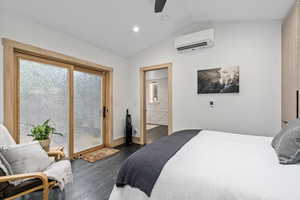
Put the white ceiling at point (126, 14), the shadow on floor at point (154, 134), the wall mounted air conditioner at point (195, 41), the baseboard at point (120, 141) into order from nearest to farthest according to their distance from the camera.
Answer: the white ceiling at point (126, 14)
the wall mounted air conditioner at point (195, 41)
the baseboard at point (120, 141)
the shadow on floor at point (154, 134)

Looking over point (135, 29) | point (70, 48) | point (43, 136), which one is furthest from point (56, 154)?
point (135, 29)

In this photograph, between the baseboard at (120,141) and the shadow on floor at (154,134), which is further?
the shadow on floor at (154,134)

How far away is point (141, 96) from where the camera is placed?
396 cm

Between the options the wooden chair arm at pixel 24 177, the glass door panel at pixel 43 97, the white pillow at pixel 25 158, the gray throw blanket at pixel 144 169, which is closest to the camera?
the gray throw blanket at pixel 144 169

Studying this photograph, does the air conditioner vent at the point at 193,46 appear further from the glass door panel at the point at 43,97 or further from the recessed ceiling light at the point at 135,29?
the glass door panel at the point at 43,97

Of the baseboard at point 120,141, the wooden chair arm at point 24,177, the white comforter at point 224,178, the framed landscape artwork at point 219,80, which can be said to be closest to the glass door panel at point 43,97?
the baseboard at point 120,141

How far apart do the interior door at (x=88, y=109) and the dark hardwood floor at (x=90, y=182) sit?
567mm

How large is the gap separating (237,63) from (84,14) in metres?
2.96

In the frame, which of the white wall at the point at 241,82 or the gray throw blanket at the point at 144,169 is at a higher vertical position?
the white wall at the point at 241,82

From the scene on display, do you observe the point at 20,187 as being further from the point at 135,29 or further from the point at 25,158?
the point at 135,29

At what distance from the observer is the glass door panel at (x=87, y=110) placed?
10.1 feet

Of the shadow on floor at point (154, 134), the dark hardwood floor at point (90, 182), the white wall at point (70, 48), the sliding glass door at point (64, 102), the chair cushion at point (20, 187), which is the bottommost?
the shadow on floor at point (154, 134)

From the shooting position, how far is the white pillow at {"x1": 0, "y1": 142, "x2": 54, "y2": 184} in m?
1.42

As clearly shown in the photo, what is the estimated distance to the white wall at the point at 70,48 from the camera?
6.59ft
